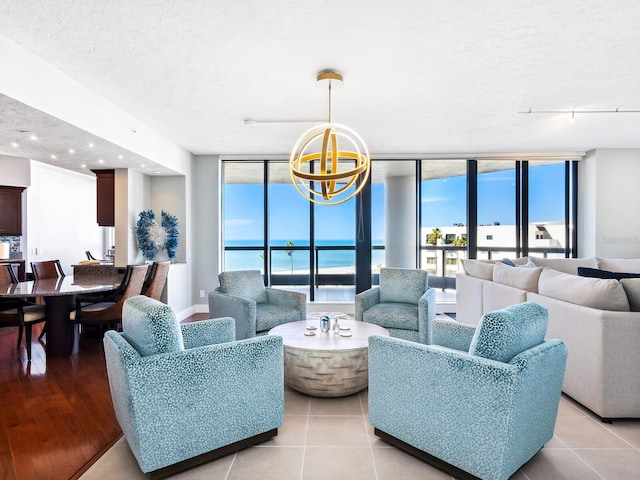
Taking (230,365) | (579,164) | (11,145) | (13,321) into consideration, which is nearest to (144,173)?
(11,145)

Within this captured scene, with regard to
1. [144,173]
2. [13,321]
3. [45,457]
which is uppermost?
[144,173]

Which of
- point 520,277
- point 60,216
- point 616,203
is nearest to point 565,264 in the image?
point 616,203

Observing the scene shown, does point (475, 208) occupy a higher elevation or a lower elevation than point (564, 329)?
Result: higher

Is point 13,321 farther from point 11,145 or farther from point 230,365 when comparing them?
point 230,365

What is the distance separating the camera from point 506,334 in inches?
66.3

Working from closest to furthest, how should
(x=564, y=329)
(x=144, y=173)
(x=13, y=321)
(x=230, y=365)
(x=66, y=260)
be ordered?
1. (x=230, y=365)
2. (x=564, y=329)
3. (x=13, y=321)
4. (x=144, y=173)
5. (x=66, y=260)

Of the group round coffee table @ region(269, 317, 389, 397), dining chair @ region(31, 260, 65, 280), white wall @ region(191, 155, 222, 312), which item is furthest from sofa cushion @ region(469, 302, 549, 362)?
dining chair @ region(31, 260, 65, 280)

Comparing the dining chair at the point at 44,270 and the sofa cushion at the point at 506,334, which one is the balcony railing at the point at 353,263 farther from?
the sofa cushion at the point at 506,334

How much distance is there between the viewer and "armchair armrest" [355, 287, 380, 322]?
3896 mm

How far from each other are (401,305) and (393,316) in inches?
12.0

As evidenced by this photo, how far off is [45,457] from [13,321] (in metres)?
2.27

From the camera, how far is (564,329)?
8.64 ft

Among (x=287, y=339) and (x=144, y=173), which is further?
(x=144, y=173)

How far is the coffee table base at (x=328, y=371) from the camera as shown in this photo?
2631 millimetres
